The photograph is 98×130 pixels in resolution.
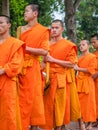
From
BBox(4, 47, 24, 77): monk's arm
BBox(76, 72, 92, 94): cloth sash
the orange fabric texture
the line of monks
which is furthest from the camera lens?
BBox(76, 72, 92, 94): cloth sash

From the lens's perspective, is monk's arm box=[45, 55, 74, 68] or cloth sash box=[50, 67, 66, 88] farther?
cloth sash box=[50, 67, 66, 88]

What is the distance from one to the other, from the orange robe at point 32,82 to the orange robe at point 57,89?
576mm

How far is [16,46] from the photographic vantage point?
5.76 meters

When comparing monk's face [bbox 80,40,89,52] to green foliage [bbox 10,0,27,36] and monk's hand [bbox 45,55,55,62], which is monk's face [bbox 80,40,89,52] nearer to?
monk's hand [bbox 45,55,55,62]

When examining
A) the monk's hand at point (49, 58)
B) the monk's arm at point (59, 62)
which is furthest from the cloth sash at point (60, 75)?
the monk's hand at point (49, 58)

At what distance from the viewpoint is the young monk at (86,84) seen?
8.67 m

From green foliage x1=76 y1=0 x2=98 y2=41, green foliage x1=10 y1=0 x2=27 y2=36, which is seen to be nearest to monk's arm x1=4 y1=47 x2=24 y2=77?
green foliage x1=10 y1=0 x2=27 y2=36

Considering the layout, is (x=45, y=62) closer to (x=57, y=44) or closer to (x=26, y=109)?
(x=57, y=44)

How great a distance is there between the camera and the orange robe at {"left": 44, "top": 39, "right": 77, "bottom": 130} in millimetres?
7160

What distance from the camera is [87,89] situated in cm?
888

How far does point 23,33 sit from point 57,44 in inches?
38.4

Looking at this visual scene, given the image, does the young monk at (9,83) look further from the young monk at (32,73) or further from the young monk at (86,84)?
the young monk at (86,84)

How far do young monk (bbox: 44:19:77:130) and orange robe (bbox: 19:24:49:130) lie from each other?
0.58m

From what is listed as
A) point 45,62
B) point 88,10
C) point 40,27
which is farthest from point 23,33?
point 88,10
